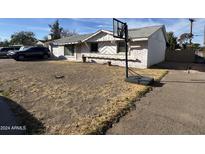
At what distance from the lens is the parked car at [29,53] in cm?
2072

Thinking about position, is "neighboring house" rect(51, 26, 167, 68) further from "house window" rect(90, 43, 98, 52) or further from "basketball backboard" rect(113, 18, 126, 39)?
"basketball backboard" rect(113, 18, 126, 39)

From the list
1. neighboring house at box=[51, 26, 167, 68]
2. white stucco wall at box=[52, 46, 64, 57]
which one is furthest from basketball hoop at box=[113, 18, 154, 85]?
white stucco wall at box=[52, 46, 64, 57]

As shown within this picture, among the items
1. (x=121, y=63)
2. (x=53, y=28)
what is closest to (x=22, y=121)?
(x=121, y=63)

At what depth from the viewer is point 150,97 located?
6.43 meters

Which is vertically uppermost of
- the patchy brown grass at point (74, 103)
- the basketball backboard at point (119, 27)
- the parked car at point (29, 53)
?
the basketball backboard at point (119, 27)

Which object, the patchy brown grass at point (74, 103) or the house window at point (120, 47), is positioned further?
the house window at point (120, 47)

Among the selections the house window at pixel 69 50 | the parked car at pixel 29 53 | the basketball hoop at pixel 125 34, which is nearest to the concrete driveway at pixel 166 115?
the basketball hoop at pixel 125 34

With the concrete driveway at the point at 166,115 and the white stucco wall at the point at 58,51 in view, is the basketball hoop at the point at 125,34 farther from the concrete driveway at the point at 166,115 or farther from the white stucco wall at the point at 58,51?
the white stucco wall at the point at 58,51

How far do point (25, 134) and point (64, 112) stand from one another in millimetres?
1301

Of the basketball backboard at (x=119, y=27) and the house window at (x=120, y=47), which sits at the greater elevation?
the basketball backboard at (x=119, y=27)

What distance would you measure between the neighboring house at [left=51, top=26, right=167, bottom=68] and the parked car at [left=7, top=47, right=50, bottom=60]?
290cm

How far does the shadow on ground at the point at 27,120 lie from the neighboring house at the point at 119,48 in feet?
35.9

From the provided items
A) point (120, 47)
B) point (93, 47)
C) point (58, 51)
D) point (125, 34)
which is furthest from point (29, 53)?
point (125, 34)

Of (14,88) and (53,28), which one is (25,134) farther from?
(53,28)
